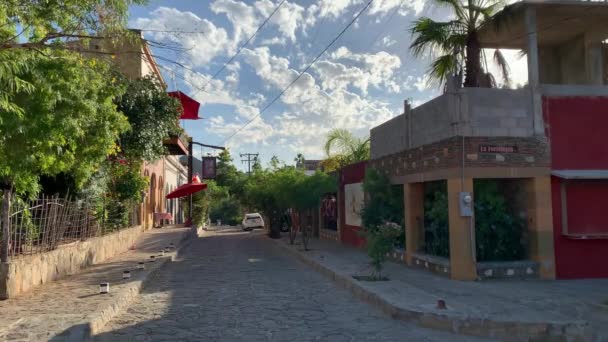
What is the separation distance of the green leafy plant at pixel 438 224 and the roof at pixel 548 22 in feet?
13.3

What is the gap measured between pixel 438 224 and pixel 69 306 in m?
7.88

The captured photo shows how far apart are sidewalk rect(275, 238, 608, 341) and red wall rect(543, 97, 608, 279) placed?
481 millimetres

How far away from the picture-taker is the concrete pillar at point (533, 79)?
35.7 feet

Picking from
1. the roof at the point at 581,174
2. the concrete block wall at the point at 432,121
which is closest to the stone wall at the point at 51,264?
the concrete block wall at the point at 432,121

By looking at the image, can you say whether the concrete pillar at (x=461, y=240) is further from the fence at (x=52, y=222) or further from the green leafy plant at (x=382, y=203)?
the fence at (x=52, y=222)

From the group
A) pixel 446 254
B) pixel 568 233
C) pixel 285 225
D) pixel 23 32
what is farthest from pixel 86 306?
pixel 285 225

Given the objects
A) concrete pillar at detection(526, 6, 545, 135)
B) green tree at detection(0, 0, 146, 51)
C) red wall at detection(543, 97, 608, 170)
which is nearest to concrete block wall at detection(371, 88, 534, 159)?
concrete pillar at detection(526, 6, 545, 135)

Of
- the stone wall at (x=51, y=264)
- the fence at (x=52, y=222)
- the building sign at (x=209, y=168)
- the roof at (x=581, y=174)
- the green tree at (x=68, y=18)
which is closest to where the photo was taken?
the green tree at (x=68, y=18)

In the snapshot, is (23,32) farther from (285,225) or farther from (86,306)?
(285,225)

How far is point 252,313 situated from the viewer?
26.9ft

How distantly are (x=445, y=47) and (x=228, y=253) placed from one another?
1107cm

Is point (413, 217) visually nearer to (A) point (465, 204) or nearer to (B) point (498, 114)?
(A) point (465, 204)

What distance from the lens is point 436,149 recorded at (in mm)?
11602

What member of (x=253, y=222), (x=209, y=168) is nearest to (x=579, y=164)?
(x=209, y=168)
